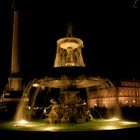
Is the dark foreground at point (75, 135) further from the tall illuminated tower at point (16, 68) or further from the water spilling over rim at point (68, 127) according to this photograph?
the tall illuminated tower at point (16, 68)

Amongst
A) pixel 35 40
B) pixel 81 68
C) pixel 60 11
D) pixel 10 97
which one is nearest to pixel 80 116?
pixel 81 68

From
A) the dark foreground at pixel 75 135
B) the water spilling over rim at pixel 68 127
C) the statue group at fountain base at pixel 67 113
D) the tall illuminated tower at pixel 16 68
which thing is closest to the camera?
the dark foreground at pixel 75 135

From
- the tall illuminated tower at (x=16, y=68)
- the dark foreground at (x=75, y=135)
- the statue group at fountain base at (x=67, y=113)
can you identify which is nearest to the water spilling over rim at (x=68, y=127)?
the dark foreground at (x=75, y=135)

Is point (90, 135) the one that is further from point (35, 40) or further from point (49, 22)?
point (35, 40)

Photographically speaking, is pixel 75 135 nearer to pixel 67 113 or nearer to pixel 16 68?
pixel 67 113

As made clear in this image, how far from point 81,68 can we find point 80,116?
249 cm

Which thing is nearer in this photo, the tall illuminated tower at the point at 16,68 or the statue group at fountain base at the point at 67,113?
the statue group at fountain base at the point at 67,113

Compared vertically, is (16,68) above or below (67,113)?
above

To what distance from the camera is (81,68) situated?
458 inches

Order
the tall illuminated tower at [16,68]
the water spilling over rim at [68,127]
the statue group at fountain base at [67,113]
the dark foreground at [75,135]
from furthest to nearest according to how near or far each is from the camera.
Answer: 1. the tall illuminated tower at [16,68]
2. the statue group at fountain base at [67,113]
3. the water spilling over rim at [68,127]
4. the dark foreground at [75,135]

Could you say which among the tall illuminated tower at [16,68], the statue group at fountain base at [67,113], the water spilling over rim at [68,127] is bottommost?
the water spilling over rim at [68,127]

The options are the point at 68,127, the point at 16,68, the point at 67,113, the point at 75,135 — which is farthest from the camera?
the point at 16,68

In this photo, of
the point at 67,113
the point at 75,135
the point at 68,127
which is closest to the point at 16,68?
the point at 67,113

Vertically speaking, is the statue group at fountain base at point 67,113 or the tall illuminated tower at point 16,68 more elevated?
the tall illuminated tower at point 16,68
